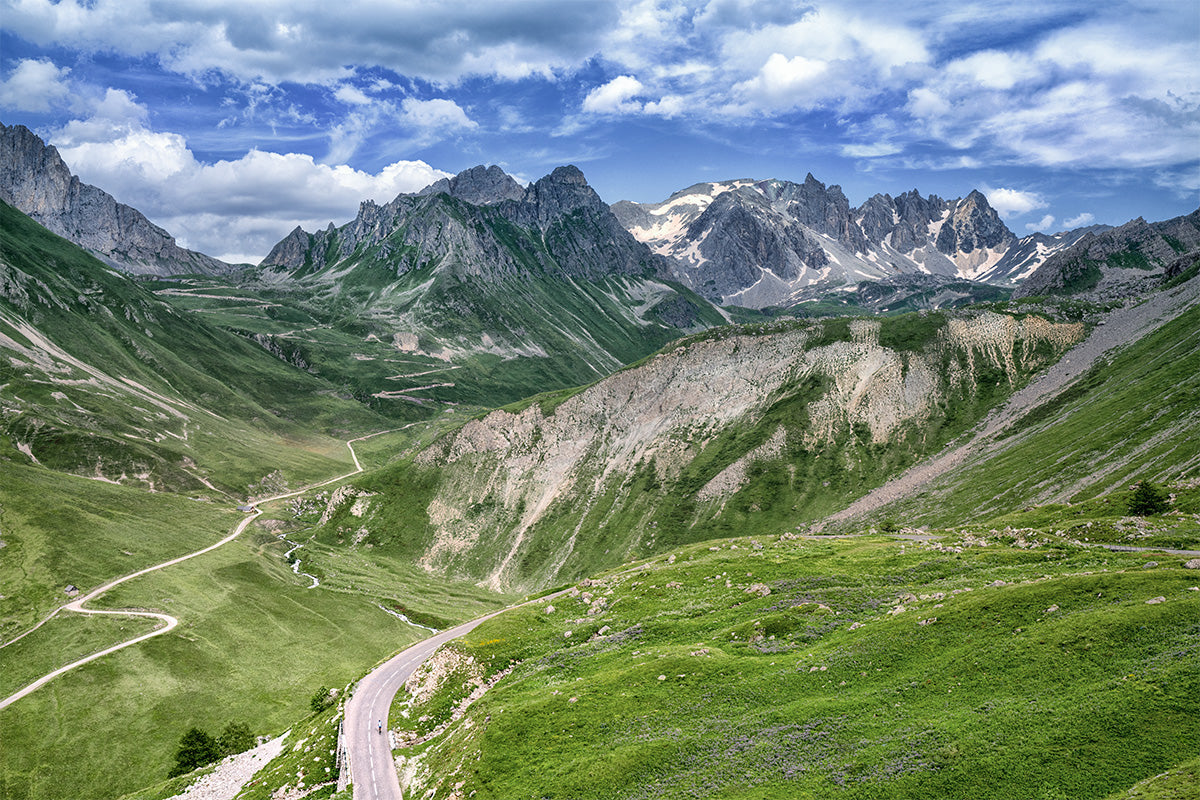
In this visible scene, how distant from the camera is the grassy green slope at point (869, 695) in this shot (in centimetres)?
3903

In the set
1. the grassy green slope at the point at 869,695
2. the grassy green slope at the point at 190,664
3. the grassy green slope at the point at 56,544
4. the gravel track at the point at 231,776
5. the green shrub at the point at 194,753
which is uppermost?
the grassy green slope at the point at 869,695

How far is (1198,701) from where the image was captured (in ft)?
124

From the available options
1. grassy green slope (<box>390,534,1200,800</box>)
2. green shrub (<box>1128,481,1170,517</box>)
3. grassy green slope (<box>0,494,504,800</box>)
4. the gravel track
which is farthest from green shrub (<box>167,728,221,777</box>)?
green shrub (<box>1128,481,1170,517</box>)

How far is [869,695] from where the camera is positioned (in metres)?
49.8

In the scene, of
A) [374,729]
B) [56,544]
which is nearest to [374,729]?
[374,729]

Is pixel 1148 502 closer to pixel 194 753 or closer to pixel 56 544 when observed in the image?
pixel 194 753

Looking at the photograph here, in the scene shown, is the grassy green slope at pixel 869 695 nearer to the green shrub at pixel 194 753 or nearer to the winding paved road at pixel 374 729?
the winding paved road at pixel 374 729

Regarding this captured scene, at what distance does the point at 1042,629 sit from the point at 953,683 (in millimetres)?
8218

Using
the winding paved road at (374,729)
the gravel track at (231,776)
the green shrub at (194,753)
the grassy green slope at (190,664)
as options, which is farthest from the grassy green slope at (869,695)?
the grassy green slope at (190,664)

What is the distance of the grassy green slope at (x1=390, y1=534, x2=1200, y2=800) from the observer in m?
39.0

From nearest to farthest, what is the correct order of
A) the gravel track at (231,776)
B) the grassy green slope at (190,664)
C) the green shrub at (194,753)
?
the gravel track at (231,776), the green shrub at (194,753), the grassy green slope at (190,664)

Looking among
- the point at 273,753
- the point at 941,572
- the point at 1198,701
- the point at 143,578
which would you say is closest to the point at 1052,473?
the point at 941,572

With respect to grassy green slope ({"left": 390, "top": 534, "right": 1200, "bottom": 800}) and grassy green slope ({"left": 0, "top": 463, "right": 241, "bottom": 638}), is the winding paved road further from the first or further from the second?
grassy green slope ({"left": 0, "top": 463, "right": 241, "bottom": 638})

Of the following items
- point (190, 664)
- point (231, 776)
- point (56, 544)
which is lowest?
point (190, 664)
